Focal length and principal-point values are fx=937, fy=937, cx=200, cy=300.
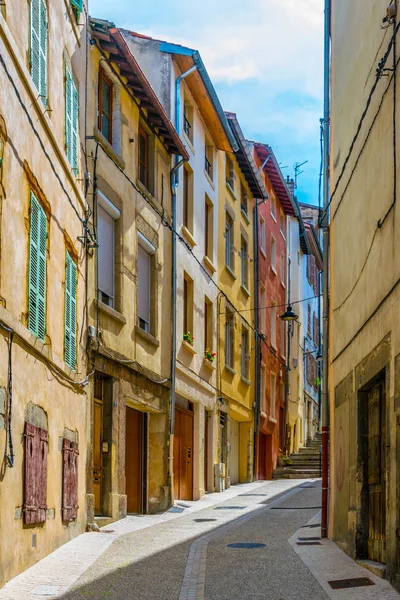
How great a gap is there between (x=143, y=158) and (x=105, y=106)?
2.36 m

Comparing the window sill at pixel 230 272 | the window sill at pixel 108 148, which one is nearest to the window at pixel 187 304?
the window sill at pixel 230 272

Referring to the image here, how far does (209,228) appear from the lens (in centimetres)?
2430

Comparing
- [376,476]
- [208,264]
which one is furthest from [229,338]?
[376,476]

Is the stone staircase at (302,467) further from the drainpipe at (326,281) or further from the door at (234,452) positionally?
the drainpipe at (326,281)

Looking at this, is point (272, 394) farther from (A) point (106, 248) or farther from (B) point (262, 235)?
(A) point (106, 248)

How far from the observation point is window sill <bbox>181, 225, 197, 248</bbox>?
68.0 feet

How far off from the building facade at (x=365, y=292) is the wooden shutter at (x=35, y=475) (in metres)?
3.65

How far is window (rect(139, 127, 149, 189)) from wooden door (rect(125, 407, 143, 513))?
451 cm

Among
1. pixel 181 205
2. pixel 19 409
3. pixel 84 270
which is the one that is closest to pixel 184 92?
pixel 181 205

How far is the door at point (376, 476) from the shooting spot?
9977 millimetres

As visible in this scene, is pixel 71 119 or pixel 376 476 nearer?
pixel 376 476

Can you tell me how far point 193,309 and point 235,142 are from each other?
572 centimetres

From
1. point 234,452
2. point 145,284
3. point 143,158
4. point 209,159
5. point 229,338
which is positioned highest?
point 209,159

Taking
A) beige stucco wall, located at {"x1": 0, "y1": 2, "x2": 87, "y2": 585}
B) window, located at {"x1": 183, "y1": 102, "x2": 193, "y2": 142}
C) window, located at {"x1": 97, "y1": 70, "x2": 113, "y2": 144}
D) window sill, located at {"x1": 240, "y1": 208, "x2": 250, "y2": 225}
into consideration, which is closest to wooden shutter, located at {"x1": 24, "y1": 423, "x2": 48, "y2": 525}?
beige stucco wall, located at {"x1": 0, "y1": 2, "x2": 87, "y2": 585}
